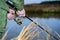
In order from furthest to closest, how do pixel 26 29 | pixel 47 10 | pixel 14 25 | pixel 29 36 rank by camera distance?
pixel 47 10 → pixel 14 25 → pixel 29 36 → pixel 26 29

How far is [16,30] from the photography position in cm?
1003

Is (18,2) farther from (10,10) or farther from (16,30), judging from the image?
(16,30)

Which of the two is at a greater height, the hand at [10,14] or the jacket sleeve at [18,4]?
the jacket sleeve at [18,4]

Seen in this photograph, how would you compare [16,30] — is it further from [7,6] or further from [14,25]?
[7,6]

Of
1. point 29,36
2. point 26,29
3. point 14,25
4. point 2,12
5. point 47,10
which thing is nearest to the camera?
point 2,12

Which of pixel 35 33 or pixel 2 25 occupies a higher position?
pixel 2 25

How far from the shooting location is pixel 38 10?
77.4ft

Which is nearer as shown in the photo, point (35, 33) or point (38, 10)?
point (35, 33)

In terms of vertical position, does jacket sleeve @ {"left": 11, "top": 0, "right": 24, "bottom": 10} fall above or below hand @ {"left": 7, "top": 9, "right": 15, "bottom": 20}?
above

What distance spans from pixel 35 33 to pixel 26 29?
86 centimetres

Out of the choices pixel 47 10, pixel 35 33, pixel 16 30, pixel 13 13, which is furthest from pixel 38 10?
pixel 13 13

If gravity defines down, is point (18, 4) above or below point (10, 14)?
above

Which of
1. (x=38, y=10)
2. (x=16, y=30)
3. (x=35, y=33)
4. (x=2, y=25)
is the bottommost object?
(x=38, y=10)

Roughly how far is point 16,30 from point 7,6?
6430mm
